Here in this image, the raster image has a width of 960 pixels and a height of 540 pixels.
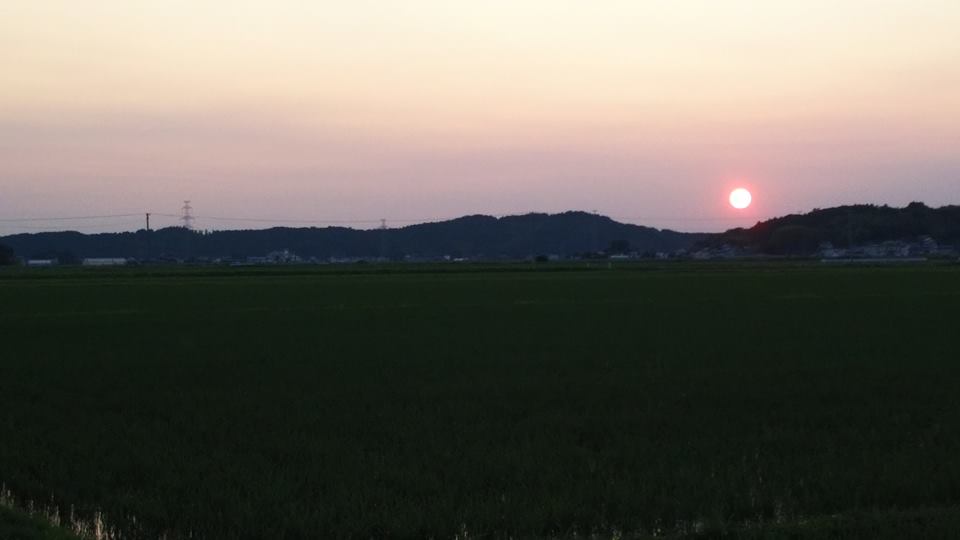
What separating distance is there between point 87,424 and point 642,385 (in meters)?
6.77

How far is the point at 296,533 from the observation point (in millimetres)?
6242

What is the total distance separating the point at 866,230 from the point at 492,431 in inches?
7253


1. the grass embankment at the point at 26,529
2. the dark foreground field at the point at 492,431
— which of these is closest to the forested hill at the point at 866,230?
the dark foreground field at the point at 492,431

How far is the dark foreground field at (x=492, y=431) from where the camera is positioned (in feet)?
21.6

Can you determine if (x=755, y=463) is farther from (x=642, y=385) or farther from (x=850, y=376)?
(x=850, y=376)

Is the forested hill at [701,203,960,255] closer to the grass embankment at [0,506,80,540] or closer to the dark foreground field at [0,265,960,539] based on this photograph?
the dark foreground field at [0,265,960,539]

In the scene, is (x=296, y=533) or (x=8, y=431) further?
(x=8, y=431)

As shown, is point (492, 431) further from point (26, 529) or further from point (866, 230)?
point (866, 230)

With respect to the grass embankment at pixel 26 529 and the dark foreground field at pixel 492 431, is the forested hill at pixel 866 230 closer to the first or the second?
the dark foreground field at pixel 492 431

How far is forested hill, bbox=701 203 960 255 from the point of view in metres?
176

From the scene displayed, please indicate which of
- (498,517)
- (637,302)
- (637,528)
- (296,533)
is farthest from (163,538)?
(637,302)

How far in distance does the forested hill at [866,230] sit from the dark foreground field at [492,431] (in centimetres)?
16276

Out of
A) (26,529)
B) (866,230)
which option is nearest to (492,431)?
(26,529)

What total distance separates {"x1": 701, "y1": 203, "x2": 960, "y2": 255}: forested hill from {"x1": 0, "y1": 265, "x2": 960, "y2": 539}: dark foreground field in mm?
162761
